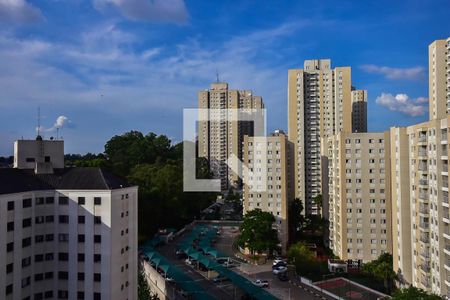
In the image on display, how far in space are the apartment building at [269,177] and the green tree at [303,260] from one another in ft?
6.69

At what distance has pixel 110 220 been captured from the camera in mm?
14461

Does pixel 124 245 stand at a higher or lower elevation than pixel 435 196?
lower

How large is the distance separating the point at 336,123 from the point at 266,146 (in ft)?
38.5

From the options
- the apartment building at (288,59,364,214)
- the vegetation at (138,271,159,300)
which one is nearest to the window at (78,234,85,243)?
the vegetation at (138,271,159,300)

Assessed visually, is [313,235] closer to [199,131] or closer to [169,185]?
A: [169,185]

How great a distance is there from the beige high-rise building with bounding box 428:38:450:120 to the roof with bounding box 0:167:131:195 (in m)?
25.1

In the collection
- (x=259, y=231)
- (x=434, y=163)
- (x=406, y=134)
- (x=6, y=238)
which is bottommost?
(x=259, y=231)

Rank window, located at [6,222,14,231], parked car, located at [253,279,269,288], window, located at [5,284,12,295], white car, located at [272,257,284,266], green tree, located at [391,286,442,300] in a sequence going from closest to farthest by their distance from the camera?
green tree, located at [391,286,442,300] → window, located at [5,284,12,295] → window, located at [6,222,14,231] → parked car, located at [253,279,269,288] → white car, located at [272,257,284,266]

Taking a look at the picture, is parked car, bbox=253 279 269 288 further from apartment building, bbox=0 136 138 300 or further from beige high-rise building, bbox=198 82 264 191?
beige high-rise building, bbox=198 82 264 191

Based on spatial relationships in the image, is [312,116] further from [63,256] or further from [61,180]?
[63,256]

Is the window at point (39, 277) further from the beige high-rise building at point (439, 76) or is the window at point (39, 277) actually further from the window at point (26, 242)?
the beige high-rise building at point (439, 76)

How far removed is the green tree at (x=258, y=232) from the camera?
2259 centimetres

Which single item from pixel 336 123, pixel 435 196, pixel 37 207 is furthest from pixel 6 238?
pixel 336 123

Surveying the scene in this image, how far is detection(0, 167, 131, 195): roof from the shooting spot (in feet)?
47.3
